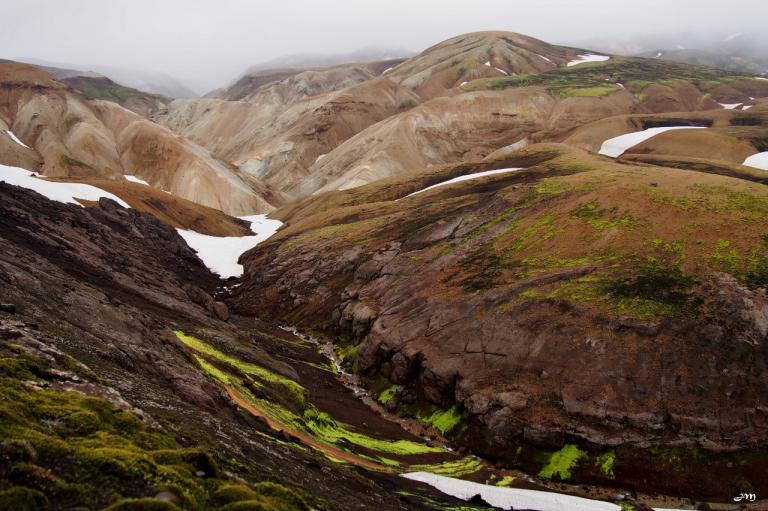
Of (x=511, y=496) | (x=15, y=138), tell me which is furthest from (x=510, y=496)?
(x=15, y=138)

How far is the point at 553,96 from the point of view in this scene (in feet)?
552

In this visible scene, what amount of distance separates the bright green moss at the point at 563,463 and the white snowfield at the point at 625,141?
9992 cm

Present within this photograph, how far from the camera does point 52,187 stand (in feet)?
250

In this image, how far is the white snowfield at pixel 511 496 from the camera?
27.0 meters

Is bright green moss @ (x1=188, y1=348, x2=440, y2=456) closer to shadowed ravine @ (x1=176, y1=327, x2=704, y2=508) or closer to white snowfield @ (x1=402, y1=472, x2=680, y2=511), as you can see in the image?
shadowed ravine @ (x1=176, y1=327, x2=704, y2=508)

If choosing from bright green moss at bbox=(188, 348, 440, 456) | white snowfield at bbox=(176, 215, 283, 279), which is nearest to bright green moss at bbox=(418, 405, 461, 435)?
bright green moss at bbox=(188, 348, 440, 456)

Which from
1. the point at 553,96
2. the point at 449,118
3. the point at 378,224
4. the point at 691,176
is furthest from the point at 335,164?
the point at 691,176

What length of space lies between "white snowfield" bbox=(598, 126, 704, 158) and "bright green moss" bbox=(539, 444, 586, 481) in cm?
9992

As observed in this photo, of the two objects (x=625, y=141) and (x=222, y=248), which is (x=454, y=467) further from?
(x=625, y=141)

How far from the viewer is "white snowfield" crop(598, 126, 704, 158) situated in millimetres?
120625

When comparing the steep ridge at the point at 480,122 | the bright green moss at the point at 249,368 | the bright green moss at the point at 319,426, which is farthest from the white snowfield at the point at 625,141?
the bright green moss at the point at 319,426

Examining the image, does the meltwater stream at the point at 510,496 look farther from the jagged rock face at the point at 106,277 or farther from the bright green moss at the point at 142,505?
the bright green moss at the point at 142,505

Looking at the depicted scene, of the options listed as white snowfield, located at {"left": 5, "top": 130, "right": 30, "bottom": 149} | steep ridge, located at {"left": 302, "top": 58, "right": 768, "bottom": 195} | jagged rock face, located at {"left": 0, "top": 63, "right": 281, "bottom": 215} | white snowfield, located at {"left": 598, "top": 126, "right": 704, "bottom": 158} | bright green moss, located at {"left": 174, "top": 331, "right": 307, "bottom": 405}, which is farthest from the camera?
white snowfield, located at {"left": 5, "top": 130, "right": 30, "bottom": 149}

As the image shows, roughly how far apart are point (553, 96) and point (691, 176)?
123172 mm
